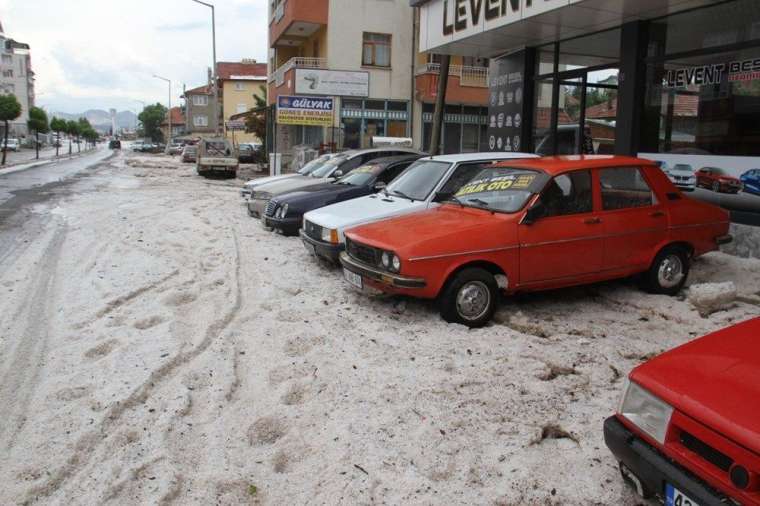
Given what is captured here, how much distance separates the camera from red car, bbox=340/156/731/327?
5.97m

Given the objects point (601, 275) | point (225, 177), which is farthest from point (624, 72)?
point (225, 177)

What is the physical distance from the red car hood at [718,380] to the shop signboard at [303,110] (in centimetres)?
1946

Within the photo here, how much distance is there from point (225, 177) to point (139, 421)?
25.9 m

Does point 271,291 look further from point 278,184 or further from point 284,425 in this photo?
point 278,184

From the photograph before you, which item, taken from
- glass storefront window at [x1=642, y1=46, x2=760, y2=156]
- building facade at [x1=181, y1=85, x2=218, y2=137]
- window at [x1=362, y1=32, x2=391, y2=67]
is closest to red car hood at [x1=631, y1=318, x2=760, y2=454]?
glass storefront window at [x1=642, y1=46, x2=760, y2=156]

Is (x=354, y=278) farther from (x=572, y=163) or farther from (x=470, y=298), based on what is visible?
(x=572, y=163)

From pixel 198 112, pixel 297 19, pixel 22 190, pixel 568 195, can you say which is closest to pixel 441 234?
pixel 568 195

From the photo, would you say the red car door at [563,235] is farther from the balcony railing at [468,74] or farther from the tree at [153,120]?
the tree at [153,120]

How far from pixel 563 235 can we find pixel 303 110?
654 inches

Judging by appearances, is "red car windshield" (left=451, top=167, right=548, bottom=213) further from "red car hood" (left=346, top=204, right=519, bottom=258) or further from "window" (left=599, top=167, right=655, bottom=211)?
"window" (left=599, top=167, right=655, bottom=211)

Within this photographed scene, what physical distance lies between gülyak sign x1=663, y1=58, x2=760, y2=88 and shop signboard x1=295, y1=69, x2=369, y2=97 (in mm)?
15133

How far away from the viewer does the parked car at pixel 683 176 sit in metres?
9.67

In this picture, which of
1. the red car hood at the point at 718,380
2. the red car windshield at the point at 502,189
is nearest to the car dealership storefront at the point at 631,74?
the red car windshield at the point at 502,189

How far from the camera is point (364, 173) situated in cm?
1103
